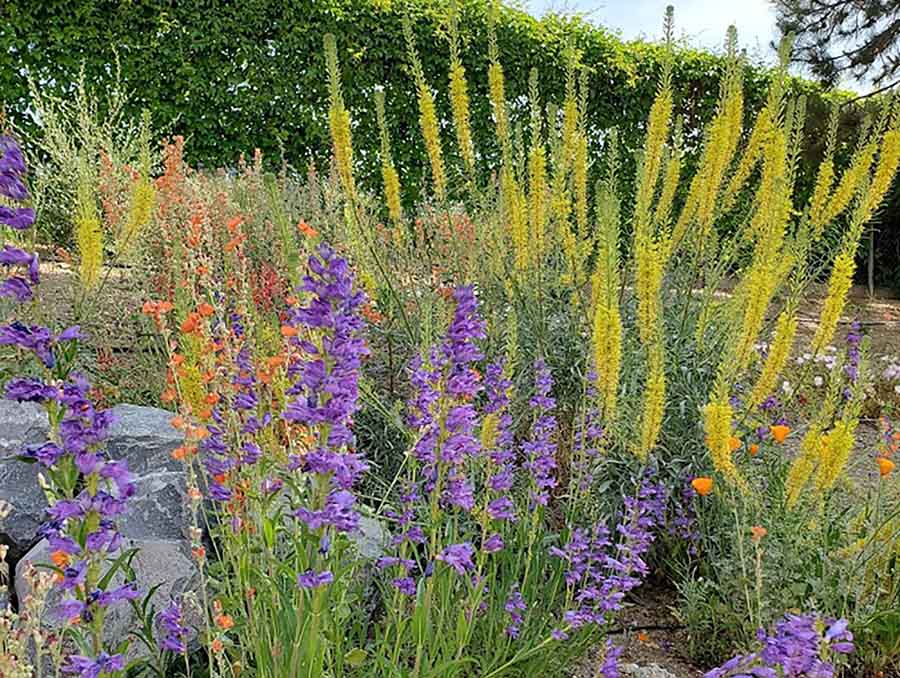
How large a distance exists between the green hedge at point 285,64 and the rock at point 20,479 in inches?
210

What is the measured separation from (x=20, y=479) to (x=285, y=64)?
21.9 ft

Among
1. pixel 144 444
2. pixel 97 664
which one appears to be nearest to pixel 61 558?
pixel 97 664

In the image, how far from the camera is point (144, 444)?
9.17ft

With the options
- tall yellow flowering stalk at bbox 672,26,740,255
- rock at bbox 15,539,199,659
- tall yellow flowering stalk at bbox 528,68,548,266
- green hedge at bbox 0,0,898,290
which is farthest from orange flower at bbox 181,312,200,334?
green hedge at bbox 0,0,898,290

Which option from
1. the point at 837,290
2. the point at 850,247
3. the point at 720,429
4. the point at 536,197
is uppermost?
the point at 536,197

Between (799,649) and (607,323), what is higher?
(607,323)

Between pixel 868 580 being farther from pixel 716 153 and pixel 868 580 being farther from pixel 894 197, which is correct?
pixel 894 197

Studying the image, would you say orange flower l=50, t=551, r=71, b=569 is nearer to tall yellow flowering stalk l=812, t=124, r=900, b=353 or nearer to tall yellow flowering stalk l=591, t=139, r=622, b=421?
tall yellow flowering stalk l=591, t=139, r=622, b=421

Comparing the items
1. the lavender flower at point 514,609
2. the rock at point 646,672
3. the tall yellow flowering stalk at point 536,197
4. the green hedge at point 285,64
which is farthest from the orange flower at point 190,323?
the green hedge at point 285,64

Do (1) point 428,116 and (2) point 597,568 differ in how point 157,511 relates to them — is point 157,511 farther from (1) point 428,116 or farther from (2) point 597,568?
(1) point 428,116

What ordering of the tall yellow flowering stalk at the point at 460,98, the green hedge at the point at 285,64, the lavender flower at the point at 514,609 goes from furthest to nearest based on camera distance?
the green hedge at the point at 285,64 → the tall yellow flowering stalk at the point at 460,98 → the lavender flower at the point at 514,609

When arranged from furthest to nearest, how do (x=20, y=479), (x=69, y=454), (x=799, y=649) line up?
(x=20, y=479), (x=799, y=649), (x=69, y=454)

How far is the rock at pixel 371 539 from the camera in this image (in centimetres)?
247

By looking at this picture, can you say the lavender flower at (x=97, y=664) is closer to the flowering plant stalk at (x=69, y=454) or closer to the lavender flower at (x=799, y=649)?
the flowering plant stalk at (x=69, y=454)
